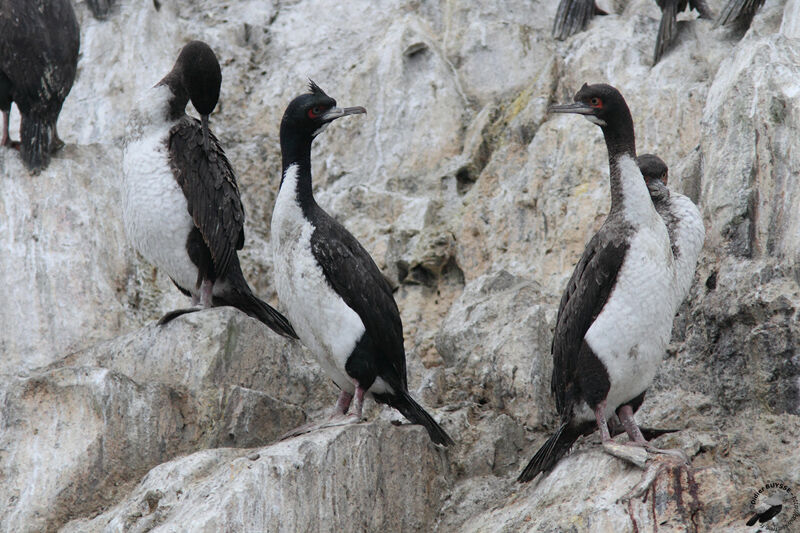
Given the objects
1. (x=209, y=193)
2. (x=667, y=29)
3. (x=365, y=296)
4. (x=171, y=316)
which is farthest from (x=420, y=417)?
(x=667, y=29)

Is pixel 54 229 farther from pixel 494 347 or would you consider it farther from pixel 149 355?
pixel 494 347

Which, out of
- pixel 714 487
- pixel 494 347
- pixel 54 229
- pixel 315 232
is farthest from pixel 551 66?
pixel 714 487

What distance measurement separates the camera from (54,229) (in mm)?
9469

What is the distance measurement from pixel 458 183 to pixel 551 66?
4.63 feet

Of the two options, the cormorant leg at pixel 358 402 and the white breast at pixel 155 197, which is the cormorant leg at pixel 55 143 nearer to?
the white breast at pixel 155 197

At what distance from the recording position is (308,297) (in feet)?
21.4

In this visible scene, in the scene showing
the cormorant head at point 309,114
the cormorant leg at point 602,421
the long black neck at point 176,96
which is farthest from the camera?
the long black neck at point 176,96

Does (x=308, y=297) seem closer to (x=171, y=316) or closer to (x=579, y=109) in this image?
(x=171, y=316)

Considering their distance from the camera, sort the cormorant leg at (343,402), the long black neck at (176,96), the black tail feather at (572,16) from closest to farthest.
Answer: the cormorant leg at (343,402) < the long black neck at (176,96) < the black tail feather at (572,16)

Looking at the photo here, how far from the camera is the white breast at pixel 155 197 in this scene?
7773 millimetres

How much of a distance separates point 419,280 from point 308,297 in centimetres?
292

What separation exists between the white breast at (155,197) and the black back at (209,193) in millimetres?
79

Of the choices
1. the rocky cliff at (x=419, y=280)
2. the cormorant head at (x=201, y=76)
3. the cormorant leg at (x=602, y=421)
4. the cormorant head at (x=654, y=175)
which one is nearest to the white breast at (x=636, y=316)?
the cormorant leg at (x=602, y=421)

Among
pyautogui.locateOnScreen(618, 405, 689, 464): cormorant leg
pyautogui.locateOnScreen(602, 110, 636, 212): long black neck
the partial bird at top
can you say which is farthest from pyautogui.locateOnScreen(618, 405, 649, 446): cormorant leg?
the partial bird at top
